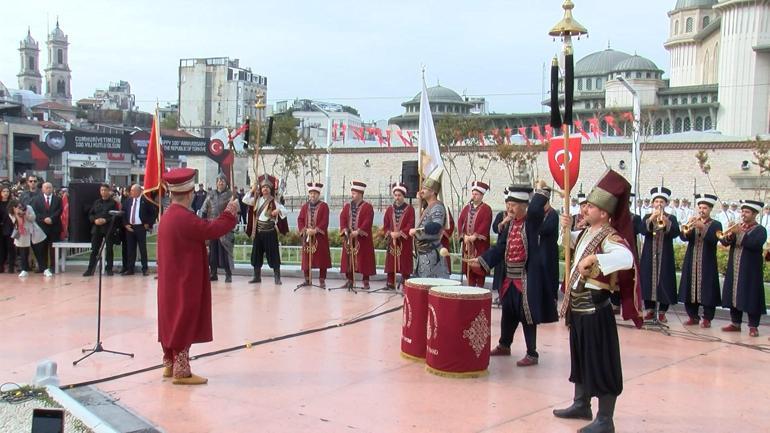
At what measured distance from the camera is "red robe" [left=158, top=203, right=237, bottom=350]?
5625mm

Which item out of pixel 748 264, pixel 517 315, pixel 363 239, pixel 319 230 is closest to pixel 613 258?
pixel 517 315

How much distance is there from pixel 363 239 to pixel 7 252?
21.2 feet

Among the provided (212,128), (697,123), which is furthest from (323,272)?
(212,128)

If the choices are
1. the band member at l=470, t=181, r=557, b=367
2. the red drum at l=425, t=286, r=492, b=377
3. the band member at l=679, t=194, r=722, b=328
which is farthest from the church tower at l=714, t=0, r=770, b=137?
the red drum at l=425, t=286, r=492, b=377

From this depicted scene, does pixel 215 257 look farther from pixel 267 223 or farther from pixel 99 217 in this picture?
pixel 99 217

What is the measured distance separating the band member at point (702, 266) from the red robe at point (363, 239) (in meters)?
4.56

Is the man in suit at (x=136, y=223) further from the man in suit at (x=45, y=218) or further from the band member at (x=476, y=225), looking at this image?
the band member at (x=476, y=225)

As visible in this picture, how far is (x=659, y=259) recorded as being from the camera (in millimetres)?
8719

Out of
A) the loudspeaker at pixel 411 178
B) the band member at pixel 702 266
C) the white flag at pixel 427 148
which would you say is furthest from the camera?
the loudspeaker at pixel 411 178

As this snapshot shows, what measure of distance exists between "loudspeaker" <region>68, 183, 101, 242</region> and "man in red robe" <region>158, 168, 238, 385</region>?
7.35 metres

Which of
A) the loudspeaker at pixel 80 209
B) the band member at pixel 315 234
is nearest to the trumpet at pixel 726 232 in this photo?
the band member at pixel 315 234

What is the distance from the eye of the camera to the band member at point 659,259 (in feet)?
27.9

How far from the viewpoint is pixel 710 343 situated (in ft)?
25.0

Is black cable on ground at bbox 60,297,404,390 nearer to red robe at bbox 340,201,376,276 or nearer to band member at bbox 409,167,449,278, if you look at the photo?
band member at bbox 409,167,449,278
